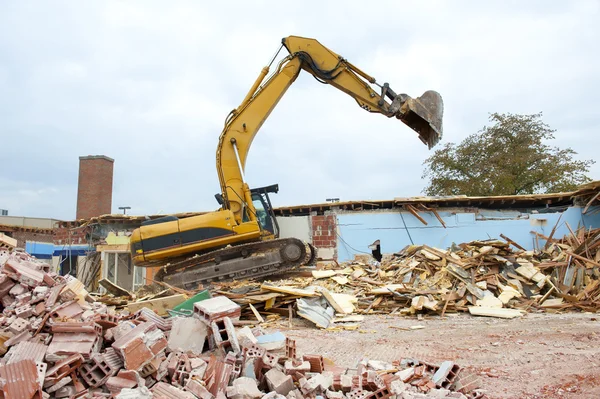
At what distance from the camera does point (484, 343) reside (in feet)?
20.2

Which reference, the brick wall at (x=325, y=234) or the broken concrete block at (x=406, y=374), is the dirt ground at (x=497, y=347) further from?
the brick wall at (x=325, y=234)

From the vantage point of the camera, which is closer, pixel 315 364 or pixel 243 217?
pixel 315 364

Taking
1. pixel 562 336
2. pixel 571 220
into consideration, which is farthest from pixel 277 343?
pixel 571 220

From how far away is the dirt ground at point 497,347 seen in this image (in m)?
4.45

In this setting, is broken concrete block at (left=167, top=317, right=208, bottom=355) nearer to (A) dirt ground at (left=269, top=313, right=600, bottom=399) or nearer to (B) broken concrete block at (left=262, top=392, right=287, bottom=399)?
(B) broken concrete block at (left=262, top=392, right=287, bottom=399)

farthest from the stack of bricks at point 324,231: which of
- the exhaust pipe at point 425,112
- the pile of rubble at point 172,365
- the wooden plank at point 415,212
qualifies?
the pile of rubble at point 172,365

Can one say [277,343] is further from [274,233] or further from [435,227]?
[435,227]

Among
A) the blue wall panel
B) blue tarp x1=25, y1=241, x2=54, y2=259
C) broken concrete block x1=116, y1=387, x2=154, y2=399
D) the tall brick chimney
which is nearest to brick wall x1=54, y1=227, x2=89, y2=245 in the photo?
blue tarp x1=25, y1=241, x2=54, y2=259

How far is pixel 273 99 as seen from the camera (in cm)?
1146

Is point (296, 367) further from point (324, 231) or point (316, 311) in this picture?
point (324, 231)

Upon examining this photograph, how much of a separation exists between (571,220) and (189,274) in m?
12.7

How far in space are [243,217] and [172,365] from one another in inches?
289

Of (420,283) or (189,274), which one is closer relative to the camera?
(420,283)

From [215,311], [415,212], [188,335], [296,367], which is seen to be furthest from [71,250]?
[296,367]
